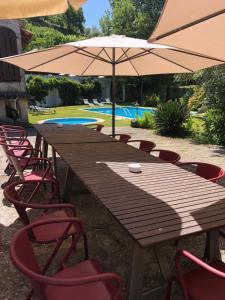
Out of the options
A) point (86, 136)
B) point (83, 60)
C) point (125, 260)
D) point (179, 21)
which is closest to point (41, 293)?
point (125, 260)

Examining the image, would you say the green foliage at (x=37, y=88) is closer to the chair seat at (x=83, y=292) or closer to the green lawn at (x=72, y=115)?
the green lawn at (x=72, y=115)

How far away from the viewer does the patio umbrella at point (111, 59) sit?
17.2ft

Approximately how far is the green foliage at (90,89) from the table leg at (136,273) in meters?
29.3

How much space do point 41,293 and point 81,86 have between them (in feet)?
97.3

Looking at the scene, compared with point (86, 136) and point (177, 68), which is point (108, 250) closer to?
point (86, 136)

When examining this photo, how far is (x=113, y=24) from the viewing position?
3522cm

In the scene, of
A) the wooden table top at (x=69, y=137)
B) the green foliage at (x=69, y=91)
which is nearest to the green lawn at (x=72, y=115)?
the green foliage at (x=69, y=91)

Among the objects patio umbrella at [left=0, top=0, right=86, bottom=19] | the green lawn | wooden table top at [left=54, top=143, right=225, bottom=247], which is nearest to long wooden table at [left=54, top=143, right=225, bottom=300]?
wooden table top at [left=54, top=143, right=225, bottom=247]

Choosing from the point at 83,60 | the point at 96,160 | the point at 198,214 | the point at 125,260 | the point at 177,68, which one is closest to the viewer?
the point at 198,214

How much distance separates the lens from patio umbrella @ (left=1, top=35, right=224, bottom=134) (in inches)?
206

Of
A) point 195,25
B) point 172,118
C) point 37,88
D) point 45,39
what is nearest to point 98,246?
point 195,25

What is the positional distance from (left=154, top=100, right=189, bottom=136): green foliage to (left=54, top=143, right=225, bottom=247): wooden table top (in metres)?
8.07

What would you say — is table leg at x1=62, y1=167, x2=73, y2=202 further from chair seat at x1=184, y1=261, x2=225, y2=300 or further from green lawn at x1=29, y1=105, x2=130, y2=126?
green lawn at x1=29, y1=105, x2=130, y2=126

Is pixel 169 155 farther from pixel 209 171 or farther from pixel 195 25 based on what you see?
pixel 195 25
